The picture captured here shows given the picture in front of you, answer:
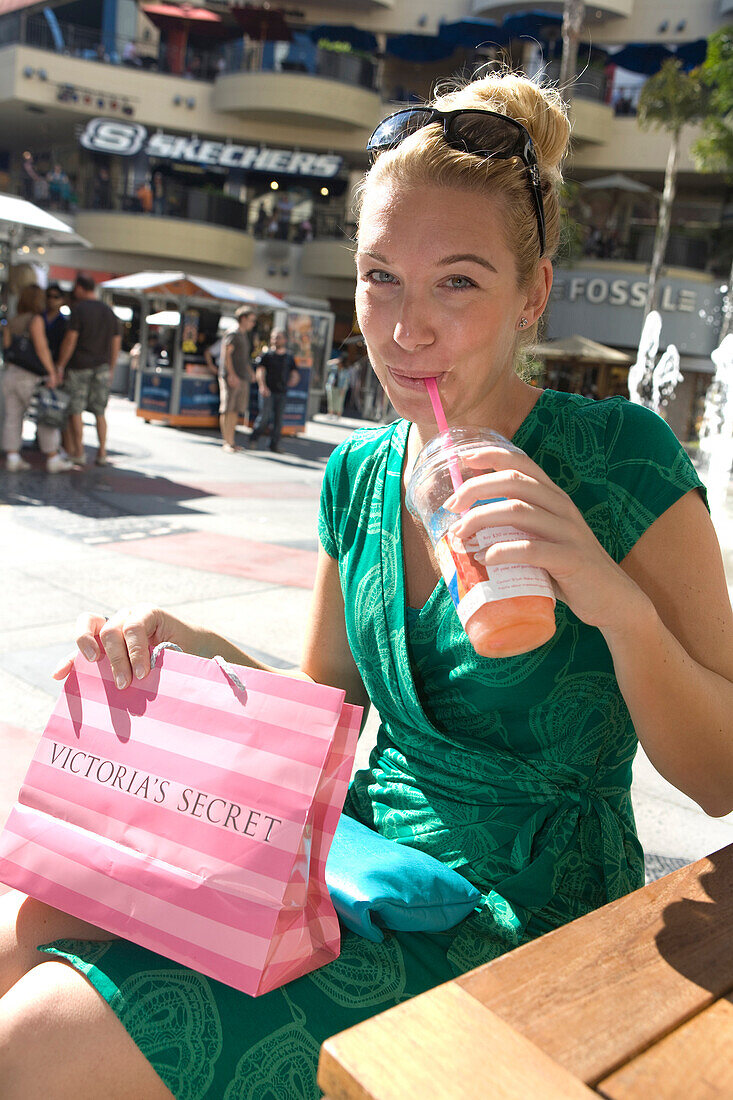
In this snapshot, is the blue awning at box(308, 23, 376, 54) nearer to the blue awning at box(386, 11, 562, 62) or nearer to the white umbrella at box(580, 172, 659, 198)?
the blue awning at box(386, 11, 562, 62)

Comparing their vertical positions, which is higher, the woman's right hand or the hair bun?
the hair bun

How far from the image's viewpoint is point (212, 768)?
47.0 inches

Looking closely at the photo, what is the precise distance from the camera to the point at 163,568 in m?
5.91

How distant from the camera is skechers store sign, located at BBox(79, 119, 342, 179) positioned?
102 ft

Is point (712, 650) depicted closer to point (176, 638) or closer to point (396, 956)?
point (396, 956)

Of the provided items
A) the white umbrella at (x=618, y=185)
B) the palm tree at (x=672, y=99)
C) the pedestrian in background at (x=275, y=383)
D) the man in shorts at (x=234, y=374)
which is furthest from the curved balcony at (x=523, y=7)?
the man in shorts at (x=234, y=374)

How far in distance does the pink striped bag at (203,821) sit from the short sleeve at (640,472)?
528 millimetres

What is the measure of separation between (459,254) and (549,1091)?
1.10 metres

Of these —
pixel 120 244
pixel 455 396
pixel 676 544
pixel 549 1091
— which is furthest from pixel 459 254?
pixel 120 244

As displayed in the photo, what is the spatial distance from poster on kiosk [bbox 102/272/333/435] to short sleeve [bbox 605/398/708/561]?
1493cm

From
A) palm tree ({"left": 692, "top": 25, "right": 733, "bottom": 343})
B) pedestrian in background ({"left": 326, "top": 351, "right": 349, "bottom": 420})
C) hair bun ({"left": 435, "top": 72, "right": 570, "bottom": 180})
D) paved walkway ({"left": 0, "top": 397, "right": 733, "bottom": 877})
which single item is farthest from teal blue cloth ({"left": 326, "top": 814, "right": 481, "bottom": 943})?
pedestrian in background ({"left": 326, "top": 351, "right": 349, "bottom": 420})

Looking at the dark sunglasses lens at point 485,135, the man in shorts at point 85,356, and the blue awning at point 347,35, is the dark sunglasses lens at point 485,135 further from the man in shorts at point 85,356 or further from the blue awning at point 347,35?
the blue awning at point 347,35

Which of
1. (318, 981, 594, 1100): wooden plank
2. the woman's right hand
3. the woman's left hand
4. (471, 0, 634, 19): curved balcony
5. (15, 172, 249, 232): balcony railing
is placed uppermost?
(471, 0, 634, 19): curved balcony

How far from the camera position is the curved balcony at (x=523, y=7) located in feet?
96.3
